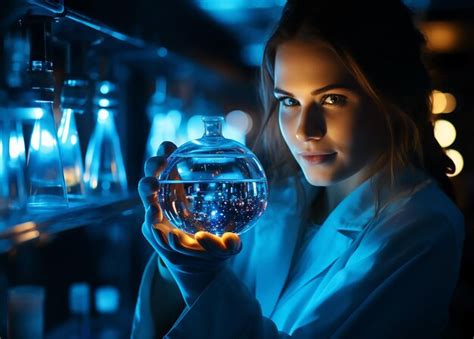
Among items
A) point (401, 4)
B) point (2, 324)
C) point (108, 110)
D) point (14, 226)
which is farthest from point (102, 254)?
point (401, 4)

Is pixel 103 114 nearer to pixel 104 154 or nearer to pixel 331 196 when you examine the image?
pixel 104 154

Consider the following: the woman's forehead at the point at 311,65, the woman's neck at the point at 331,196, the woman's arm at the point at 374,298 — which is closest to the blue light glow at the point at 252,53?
the woman's neck at the point at 331,196

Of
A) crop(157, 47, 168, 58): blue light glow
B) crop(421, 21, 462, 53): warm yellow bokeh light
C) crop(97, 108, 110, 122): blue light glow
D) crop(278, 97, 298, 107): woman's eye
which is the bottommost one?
crop(97, 108, 110, 122): blue light glow

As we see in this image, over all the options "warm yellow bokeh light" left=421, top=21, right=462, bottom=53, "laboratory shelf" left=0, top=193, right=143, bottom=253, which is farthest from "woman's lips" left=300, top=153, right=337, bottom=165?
"warm yellow bokeh light" left=421, top=21, right=462, bottom=53

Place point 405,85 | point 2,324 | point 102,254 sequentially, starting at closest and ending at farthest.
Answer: point 2,324 → point 405,85 → point 102,254

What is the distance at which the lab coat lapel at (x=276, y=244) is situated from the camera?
137 cm

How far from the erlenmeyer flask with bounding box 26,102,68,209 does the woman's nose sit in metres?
0.46

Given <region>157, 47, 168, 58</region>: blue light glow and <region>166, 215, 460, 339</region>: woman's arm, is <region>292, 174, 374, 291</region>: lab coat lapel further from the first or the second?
<region>157, 47, 168, 58</region>: blue light glow

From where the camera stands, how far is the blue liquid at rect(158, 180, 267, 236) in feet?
3.05

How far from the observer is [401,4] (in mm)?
1308

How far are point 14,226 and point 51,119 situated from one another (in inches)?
11.3

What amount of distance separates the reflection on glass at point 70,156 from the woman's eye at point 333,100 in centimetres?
52

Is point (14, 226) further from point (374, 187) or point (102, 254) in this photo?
point (102, 254)

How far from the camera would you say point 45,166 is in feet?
3.51
